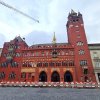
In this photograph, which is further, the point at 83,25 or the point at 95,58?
the point at 83,25

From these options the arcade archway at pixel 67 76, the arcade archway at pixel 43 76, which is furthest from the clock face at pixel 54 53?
the arcade archway at pixel 67 76

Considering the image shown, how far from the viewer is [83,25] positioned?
94250mm

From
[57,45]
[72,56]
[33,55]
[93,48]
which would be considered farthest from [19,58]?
[93,48]

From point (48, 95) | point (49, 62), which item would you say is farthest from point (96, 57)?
point (48, 95)

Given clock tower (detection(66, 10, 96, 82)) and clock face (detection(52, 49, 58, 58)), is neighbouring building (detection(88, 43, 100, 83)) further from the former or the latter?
clock face (detection(52, 49, 58, 58))

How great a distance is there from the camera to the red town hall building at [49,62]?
81.6 m

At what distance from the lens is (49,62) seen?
8412cm

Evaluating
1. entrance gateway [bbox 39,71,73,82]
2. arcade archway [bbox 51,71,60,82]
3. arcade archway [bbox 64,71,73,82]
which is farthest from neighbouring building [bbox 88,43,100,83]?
arcade archway [bbox 51,71,60,82]

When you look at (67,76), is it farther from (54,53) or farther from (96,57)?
(96,57)

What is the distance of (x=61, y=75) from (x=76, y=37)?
22358mm

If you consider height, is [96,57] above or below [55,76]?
above

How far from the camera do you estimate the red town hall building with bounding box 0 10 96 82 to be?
268 ft

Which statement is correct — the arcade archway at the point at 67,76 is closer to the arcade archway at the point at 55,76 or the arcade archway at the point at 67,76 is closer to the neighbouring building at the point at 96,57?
the arcade archway at the point at 55,76

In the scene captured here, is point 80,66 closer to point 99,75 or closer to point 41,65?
point 99,75
